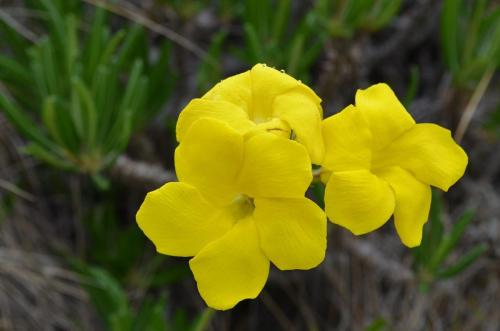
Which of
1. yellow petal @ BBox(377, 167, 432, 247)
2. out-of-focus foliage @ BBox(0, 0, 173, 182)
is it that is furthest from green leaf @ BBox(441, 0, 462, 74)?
yellow petal @ BBox(377, 167, 432, 247)

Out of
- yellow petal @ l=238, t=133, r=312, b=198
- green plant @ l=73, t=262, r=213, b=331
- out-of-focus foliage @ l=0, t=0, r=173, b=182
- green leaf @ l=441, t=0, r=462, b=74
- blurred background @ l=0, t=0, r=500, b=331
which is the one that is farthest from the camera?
green leaf @ l=441, t=0, r=462, b=74

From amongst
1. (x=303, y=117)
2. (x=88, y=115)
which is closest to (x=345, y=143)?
(x=303, y=117)

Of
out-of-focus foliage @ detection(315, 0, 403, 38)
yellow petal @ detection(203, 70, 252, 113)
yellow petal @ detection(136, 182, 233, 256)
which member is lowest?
out-of-focus foliage @ detection(315, 0, 403, 38)

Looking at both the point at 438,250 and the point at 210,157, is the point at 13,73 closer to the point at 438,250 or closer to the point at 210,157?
the point at 210,157

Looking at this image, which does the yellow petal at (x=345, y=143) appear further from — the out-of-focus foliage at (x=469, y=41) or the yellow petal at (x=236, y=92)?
the out-of-focus foliage at (x=469, y=41)

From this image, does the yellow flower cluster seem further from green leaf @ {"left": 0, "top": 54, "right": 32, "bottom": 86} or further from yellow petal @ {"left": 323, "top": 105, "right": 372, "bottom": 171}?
green leaf @ {"left": 0, "top": 54, "right": 32, "bottom": 86}

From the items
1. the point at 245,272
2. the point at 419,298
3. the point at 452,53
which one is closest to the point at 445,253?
the point at 419,298

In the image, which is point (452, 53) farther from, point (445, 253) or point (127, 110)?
point (127, 110)
